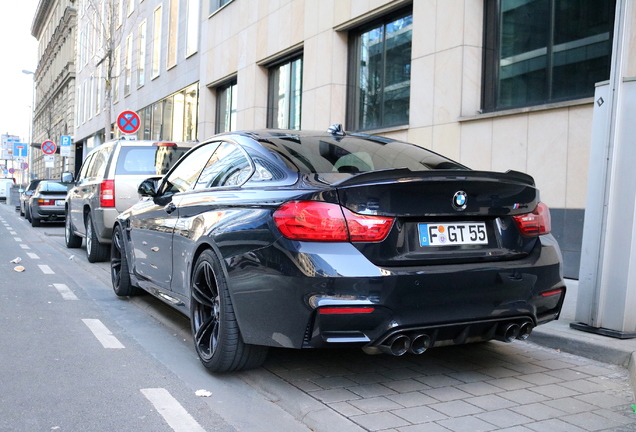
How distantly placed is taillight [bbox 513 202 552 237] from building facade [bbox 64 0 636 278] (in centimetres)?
429

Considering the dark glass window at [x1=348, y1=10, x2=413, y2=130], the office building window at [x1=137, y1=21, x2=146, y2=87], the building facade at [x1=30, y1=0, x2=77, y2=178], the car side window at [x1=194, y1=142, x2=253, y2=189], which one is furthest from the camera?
the building facade at [x1=30, y1=0, x2=77, y2=178]

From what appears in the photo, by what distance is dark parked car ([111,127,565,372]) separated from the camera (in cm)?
350

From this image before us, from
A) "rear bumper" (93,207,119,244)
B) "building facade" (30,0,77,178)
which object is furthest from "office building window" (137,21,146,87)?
"rear bumper" (93,207,119,244)


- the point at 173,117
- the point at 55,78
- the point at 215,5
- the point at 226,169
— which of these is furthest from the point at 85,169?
the point at 55,78

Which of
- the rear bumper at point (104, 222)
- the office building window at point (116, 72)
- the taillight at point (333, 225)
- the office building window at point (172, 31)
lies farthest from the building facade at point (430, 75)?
the office building window at point (116, 72)

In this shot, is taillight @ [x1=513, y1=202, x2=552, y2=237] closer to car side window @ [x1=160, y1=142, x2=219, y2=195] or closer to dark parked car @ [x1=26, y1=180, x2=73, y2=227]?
car side window @ [x1=160, y1=142, x2=219, y2=195]

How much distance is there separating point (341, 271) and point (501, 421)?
110 centimetres

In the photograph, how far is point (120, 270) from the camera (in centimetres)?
709

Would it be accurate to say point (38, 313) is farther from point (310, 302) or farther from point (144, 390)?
point (310, 302)

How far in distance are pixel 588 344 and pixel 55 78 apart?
64289 millimetres

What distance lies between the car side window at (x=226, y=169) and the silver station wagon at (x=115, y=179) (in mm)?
4715

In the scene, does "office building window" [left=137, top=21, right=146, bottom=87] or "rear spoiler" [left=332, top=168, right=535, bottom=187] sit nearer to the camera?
"rear spoiler" [left=332, top=168, right=535, bottom=187]

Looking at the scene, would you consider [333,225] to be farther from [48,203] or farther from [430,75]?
[48,203]

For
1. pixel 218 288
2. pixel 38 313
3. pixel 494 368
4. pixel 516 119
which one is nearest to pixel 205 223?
pixel 218 288
